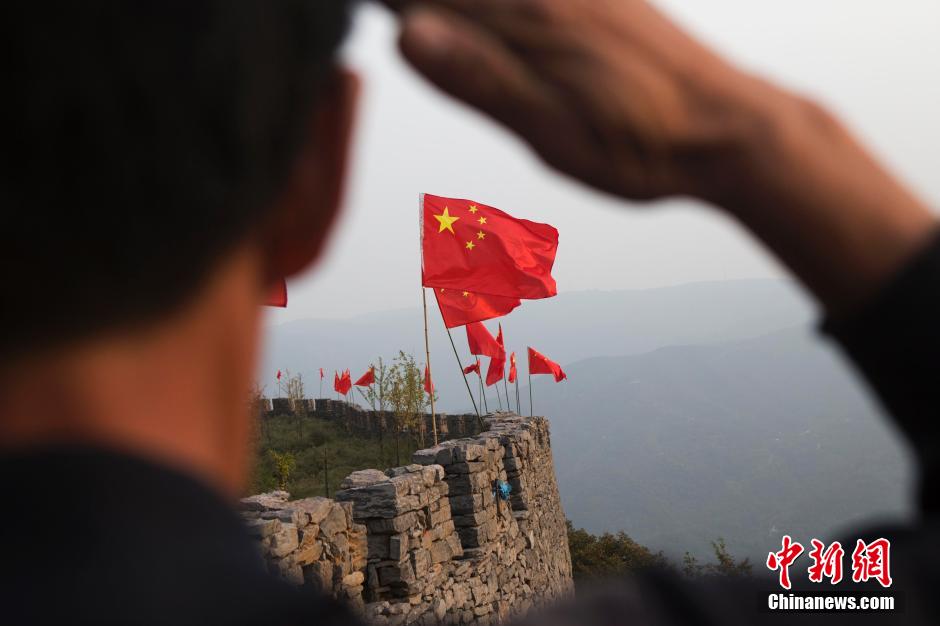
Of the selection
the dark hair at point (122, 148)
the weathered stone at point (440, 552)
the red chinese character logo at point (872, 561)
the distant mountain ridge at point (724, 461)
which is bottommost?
the distant mountain ridge at point (724, 461)

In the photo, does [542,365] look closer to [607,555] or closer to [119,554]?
[607,555]

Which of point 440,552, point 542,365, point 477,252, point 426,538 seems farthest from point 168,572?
point 542,365

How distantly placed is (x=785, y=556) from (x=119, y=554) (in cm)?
86

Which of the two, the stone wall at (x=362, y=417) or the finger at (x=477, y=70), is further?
the stone wall at (x=362, y=417)

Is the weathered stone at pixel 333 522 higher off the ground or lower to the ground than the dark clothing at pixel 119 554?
lower

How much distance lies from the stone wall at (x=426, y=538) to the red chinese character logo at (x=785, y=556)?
4.41m

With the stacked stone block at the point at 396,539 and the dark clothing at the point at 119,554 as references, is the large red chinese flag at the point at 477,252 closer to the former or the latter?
the stacked stone block at the point at 396,539

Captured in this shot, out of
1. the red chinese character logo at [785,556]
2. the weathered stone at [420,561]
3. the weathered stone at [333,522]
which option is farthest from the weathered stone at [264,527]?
the red chinese character logo at [785,556]

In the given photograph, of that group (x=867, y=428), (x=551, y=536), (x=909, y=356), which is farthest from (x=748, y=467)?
(x=909, y=356)

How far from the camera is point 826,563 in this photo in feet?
3.02

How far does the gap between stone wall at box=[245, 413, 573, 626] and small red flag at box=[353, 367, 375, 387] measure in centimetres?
1000

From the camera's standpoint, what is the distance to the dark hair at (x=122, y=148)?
1.83ft

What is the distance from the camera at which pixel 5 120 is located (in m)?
0.56

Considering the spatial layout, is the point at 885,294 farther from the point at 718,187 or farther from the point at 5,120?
the point at 5,120
